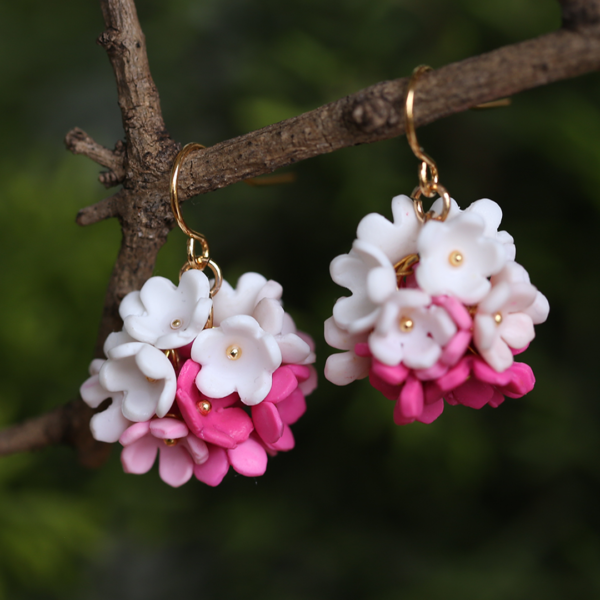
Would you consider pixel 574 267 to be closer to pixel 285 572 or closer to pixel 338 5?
pixel 338 5

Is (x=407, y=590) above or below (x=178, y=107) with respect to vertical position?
below

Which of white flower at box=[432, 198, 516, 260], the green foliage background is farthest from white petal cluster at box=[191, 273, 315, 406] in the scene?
the green foliage background

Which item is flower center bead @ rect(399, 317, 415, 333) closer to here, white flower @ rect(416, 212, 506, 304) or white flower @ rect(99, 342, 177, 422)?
white flower @ rect(416, 212, 506, 304)

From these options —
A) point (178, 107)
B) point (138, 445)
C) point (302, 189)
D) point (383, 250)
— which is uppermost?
point (178, 107)

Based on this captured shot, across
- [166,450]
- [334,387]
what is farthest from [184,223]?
[334,387]

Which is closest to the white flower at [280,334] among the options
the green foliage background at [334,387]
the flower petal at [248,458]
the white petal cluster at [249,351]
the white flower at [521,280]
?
the white petal cluster at [249,351]

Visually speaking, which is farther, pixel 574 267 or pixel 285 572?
pixel 285 572

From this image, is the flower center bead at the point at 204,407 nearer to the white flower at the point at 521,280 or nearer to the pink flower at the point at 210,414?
the pink flower at the point at 210,414

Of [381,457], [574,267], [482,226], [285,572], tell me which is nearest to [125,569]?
[285,572]

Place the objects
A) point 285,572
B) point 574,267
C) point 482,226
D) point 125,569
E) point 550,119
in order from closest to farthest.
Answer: point 482,226
point 550,119
point 574,267
point 285,572
point 125,569
